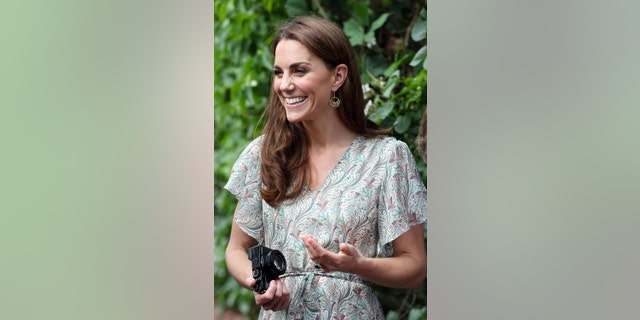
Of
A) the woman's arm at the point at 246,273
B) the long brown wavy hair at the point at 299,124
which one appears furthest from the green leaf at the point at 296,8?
the woman's arm at the point at 246,273

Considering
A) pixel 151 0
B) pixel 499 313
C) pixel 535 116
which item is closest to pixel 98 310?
pixel 151 0

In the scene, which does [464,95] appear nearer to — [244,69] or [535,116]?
[535,116]

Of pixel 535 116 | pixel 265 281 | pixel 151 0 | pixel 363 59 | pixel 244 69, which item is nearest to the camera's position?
pixel 535 116

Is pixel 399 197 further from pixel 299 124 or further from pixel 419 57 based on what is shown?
pixel 419 57

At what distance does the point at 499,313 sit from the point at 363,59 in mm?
1085

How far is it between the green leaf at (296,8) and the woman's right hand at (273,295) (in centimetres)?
96

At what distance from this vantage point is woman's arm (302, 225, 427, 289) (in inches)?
Answer: 95.4

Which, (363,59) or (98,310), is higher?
(363,59)

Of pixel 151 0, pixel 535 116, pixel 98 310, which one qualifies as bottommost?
pixel 98 310

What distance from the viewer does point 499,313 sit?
232cm

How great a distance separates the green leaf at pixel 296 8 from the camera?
308cm

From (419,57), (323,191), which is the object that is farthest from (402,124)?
(323,191)

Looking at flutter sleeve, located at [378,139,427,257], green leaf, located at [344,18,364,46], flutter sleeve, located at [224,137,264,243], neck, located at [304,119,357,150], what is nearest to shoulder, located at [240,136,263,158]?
flutter sleeve, located at [224,137,264,243]

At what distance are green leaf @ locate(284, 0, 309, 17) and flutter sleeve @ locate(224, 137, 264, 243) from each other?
0.52m
